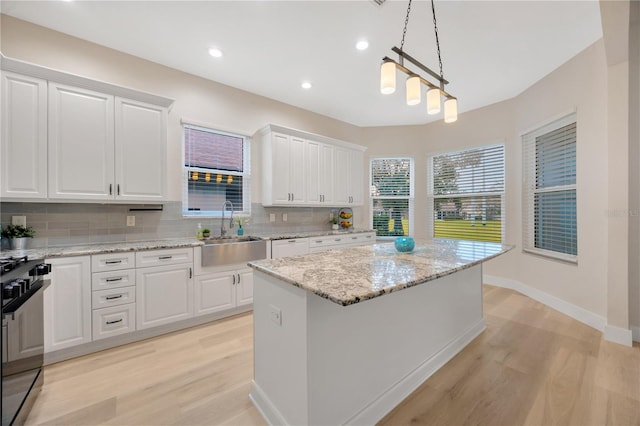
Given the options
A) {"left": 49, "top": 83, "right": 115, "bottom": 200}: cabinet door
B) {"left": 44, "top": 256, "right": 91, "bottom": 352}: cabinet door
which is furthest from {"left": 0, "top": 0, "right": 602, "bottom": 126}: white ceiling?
{"left": 44, "top": 256, "right": 91, "bottom": 352}: cabinet door

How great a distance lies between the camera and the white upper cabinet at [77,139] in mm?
2143

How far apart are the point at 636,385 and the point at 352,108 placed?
4249 mm

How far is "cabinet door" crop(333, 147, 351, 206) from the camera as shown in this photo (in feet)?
14.6

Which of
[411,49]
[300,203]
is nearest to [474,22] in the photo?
[411,49]

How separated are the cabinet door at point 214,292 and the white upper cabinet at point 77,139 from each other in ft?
3.31

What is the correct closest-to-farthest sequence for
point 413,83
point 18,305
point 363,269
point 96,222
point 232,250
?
point 18,305
point 363,269
point 413,83
point 96,222
point 232,250

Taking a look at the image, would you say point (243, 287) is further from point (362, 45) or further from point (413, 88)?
point (362, 45)

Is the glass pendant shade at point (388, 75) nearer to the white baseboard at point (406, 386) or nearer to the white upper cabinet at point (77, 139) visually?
the white baseboard at point (406, 386)

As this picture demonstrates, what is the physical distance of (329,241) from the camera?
3.98 metres

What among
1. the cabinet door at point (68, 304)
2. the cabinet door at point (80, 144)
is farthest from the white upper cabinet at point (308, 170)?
the cabinet door at point (68, 304)

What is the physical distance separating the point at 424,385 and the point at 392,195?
3.77m

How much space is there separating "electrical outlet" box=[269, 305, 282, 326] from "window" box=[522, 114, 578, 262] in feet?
11.7

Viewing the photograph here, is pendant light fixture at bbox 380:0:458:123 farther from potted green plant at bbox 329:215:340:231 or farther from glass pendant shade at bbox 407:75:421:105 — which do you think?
potted green plant at bbox 329:215:340:231

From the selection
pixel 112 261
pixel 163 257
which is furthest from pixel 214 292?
pixel 112 261
